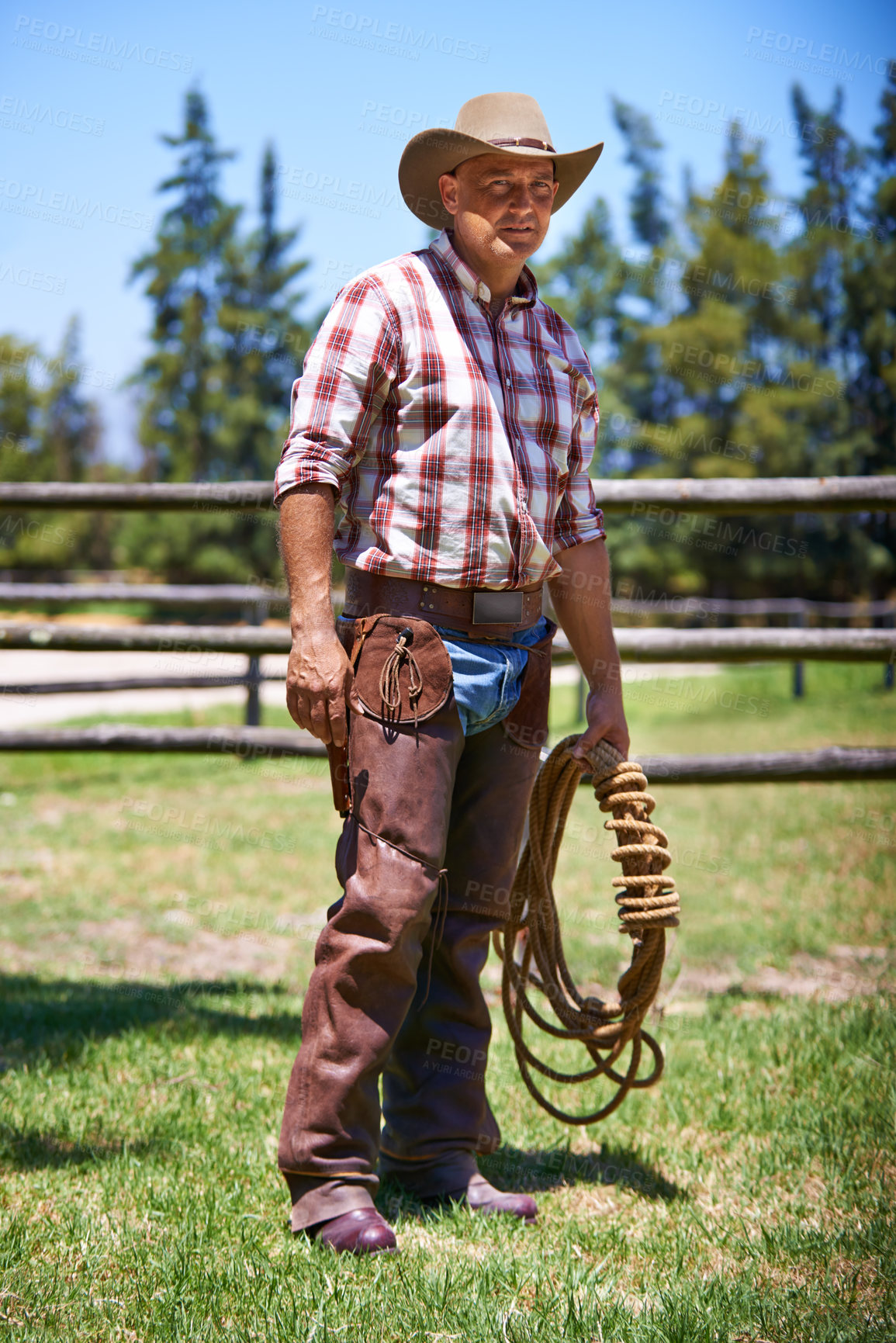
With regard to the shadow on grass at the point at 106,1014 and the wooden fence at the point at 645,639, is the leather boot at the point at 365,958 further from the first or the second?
the wooden fence at the point at 645,639

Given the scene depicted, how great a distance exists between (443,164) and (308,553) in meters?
0.94

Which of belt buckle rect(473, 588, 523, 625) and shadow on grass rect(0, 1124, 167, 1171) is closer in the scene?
belt buckle rect(473, 588, 523, 625)

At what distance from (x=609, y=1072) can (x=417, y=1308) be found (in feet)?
3.00

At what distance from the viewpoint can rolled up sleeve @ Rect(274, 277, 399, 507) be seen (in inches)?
84.3

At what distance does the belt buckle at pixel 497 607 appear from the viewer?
7.48ft

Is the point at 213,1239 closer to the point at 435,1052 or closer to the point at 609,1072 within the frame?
the point at 435,1052

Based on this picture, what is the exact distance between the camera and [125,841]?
264 inches

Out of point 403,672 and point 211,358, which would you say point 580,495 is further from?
point 211,358

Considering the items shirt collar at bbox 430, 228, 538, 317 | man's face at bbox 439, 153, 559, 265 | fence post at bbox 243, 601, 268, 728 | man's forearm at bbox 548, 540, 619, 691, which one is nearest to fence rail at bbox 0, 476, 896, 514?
man's forearm at bbox 548, 540, 619, 691

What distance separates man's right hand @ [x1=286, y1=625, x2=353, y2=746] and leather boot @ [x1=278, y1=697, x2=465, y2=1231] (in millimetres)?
82

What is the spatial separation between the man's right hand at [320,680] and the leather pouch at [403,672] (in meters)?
0.06

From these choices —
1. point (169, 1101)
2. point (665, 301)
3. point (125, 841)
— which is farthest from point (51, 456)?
point (169, 1101)

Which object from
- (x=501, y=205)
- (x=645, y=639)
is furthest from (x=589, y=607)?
(x=645, y=639)

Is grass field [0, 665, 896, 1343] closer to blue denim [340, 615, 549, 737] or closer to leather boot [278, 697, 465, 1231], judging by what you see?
leather boot [278, 697, 465, 1231]
